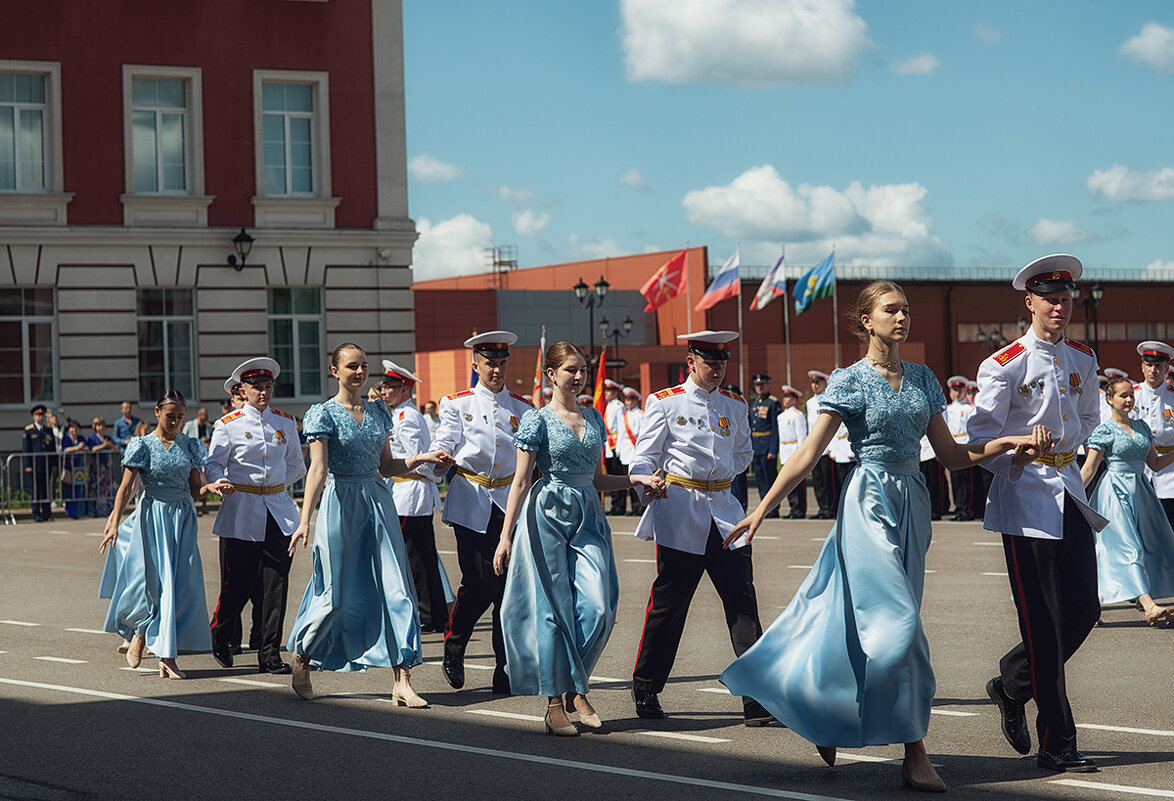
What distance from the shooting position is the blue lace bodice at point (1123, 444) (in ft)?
36.2

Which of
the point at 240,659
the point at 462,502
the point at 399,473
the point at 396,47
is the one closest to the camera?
the point at 399,473

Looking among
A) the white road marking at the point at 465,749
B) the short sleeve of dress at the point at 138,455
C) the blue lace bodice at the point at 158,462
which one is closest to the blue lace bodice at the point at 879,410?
the white road marking at the point at 465,749

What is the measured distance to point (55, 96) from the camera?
2712cm

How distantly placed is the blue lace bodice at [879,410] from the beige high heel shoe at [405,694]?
3028mm

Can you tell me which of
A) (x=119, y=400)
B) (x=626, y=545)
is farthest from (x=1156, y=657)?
(x=119, y=400)

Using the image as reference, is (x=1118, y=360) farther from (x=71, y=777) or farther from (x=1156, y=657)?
(x=71, y=777)

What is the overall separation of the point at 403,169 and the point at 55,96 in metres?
6.49

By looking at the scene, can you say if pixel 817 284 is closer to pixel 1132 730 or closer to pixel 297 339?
pixel 297 339

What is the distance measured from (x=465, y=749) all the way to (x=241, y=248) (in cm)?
2193

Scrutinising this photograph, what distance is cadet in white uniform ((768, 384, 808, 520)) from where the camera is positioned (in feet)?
73.8

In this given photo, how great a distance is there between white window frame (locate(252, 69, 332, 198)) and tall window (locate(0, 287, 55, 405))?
14.7 feet

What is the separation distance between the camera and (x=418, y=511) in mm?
11539

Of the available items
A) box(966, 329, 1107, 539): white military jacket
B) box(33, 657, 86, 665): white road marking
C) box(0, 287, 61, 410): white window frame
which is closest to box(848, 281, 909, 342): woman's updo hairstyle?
box(966, 329, 1107, 539): white military jacket

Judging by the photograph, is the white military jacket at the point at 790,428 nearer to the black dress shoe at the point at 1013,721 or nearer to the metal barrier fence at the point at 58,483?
the metal barrier fence at the point at 58,483
